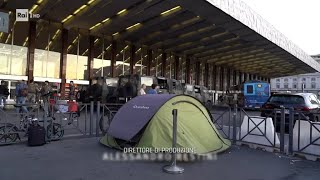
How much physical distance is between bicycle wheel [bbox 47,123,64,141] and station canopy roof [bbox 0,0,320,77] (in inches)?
439

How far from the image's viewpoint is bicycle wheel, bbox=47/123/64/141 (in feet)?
27.8

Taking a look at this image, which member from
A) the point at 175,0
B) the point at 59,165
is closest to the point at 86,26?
the point at 175,0

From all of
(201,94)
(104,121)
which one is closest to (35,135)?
(104,121)

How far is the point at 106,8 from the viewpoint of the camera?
19891mm

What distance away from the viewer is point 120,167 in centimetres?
602

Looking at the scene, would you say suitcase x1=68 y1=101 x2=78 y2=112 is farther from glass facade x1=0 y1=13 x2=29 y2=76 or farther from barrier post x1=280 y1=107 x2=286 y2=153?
glass facade x1=0 y1=13 x2=29 y2=76

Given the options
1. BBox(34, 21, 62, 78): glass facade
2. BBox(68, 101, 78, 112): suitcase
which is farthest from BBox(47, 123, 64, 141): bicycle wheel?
BBox(34, 21, 62, 78): glass facade

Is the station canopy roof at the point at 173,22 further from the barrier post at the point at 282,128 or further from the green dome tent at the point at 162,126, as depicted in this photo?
the green dome tent at the point at 162,126

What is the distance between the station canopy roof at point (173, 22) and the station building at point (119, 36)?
2.3 inches

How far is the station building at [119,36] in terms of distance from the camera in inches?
771

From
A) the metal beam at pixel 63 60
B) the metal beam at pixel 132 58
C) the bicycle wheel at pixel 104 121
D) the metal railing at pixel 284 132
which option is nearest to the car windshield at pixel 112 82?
the metal beam at pixel 63 60

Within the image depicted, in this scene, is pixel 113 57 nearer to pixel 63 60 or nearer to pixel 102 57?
pixel 102 57

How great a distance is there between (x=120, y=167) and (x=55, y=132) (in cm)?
355

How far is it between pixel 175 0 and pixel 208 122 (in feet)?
36.3
